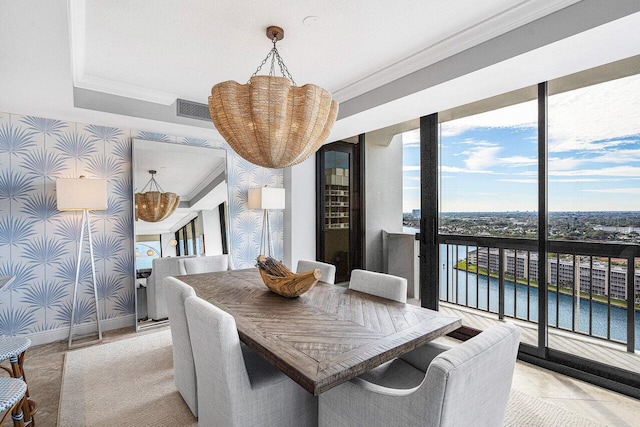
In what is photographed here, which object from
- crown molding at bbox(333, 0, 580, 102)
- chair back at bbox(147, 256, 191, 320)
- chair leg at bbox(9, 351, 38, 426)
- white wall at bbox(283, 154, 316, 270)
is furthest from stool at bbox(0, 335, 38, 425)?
crown molding at bbox(333, 0, 580, 102)

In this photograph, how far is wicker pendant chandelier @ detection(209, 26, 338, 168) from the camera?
1766 millimetres

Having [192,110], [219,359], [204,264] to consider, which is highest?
[192,110]

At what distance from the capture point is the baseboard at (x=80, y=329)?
322cm

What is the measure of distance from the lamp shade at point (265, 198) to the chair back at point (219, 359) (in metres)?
2.61

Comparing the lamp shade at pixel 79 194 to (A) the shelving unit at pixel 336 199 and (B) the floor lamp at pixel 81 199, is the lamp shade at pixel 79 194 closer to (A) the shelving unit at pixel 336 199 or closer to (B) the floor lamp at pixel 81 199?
(B) the floor lamp at pixel 81 199

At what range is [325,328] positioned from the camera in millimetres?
1593

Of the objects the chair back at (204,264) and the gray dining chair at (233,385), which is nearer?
the gray dining chair at (233,385)

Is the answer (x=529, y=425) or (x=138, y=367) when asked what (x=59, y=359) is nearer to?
(x=138, y=367)

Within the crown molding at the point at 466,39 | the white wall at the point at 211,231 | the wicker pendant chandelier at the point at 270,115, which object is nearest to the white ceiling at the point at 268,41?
the crown molding at the point at 466,39

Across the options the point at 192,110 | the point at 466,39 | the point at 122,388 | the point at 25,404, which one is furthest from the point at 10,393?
the point at 466,39

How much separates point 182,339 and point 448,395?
1.56m

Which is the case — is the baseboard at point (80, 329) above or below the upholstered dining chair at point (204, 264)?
below

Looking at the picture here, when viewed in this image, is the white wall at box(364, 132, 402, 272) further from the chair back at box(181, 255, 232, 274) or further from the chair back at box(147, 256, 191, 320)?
the chair back at box(147, 256, 191, 320)

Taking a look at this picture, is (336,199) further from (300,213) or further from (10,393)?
(10,393)
